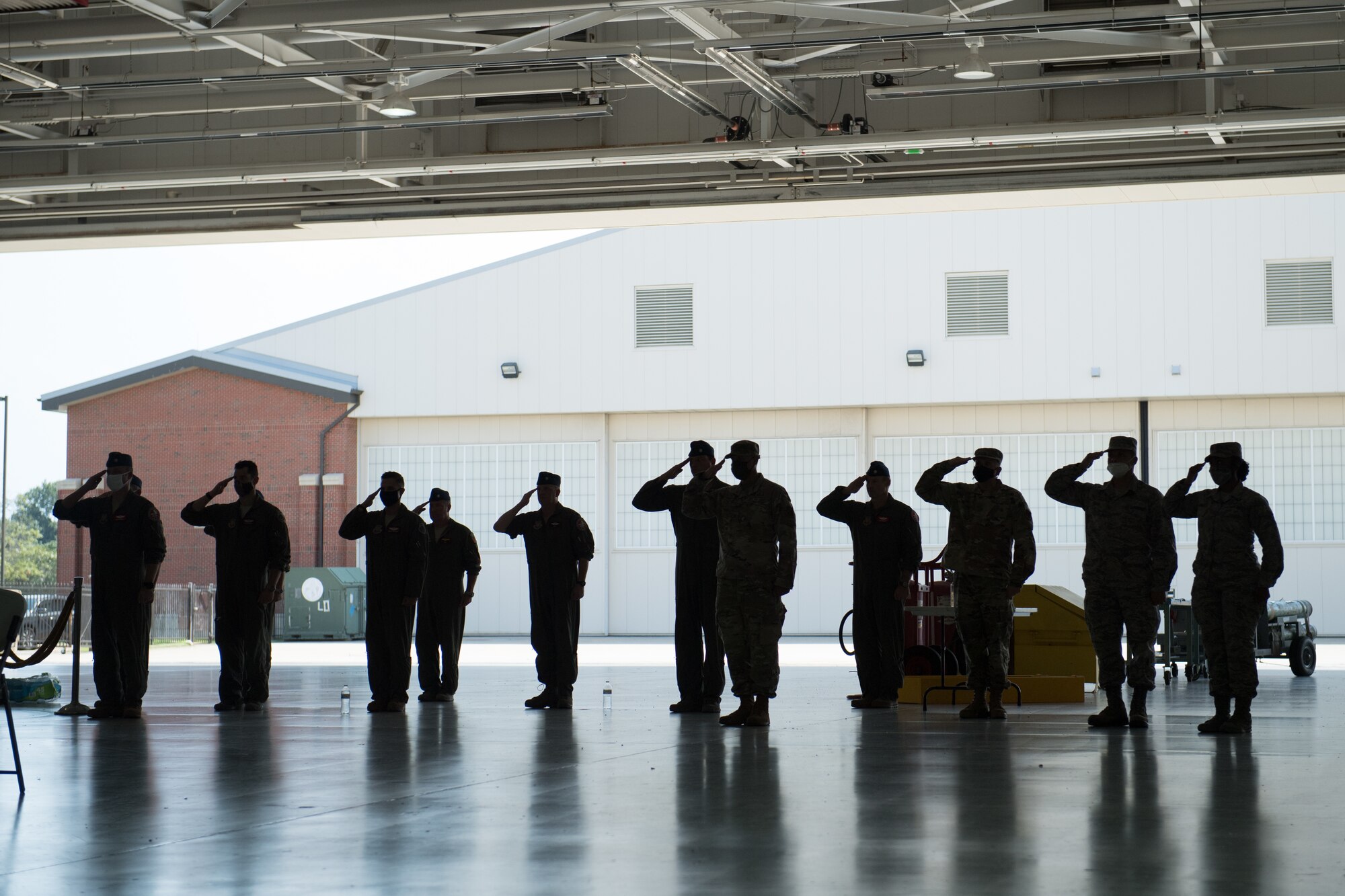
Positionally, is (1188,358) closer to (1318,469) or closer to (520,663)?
(1318,469)

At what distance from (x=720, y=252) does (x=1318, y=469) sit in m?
11.9

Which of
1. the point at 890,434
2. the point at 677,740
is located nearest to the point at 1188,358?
the point at 890,434

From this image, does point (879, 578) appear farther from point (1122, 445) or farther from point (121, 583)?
point (121, 583)

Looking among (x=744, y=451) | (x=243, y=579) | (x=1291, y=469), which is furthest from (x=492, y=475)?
(x=744, y=451)

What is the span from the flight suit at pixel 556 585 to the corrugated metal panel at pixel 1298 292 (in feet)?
69.1

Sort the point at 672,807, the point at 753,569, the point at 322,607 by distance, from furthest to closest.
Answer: the point at 322,607 → the point at 753,569 → the point at 672,807

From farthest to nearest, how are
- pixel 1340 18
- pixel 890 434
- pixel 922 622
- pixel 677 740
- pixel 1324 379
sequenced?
1. pixel 890 434
2. pixel 1324 379
3. pixel 922 622
4. pixel 1340 18
5. pixel 677 740

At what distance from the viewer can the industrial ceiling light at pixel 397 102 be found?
1280 centimetres

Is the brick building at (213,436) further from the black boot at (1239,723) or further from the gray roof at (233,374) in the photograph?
the black boot at (1239,723)

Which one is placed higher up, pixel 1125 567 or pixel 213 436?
pixel 213 436

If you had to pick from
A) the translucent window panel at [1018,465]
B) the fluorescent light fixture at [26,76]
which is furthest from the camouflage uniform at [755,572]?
the translucent window panel at [1018,465]

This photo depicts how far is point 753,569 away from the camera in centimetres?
1016

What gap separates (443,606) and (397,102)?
4.07 metres

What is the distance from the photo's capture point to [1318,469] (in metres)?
30.2
